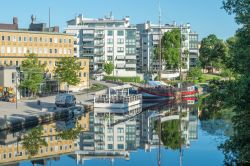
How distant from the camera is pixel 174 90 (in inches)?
3816

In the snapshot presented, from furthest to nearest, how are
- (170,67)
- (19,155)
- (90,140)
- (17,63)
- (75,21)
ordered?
(75,21), (170,67), (17,63), (90,140), (19,155)

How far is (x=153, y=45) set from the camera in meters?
142

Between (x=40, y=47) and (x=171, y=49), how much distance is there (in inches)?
1726

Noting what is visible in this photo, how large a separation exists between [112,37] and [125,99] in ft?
201

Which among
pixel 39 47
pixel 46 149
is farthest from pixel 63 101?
pixel 39 47

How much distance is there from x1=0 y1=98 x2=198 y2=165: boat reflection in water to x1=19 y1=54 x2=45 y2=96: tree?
1140 centimetres

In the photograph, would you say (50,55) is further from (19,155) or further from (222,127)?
(19,155)

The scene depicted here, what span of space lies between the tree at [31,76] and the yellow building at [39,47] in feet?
29.1

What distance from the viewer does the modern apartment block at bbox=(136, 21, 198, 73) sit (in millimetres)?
139250

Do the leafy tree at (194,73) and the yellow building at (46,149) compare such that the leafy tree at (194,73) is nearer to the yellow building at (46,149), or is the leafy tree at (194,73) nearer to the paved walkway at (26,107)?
the paved walkway at (26,107)

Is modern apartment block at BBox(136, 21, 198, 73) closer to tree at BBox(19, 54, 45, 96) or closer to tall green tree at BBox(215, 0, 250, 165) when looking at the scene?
tree at BBox(19, 54, 45, 96)

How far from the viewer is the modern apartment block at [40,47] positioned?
86594mm

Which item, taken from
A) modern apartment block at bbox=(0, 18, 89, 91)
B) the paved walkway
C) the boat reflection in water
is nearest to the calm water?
the boat reflection in water

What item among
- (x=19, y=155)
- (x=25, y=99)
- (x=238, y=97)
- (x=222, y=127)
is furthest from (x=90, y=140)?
(x=25, y=99)
